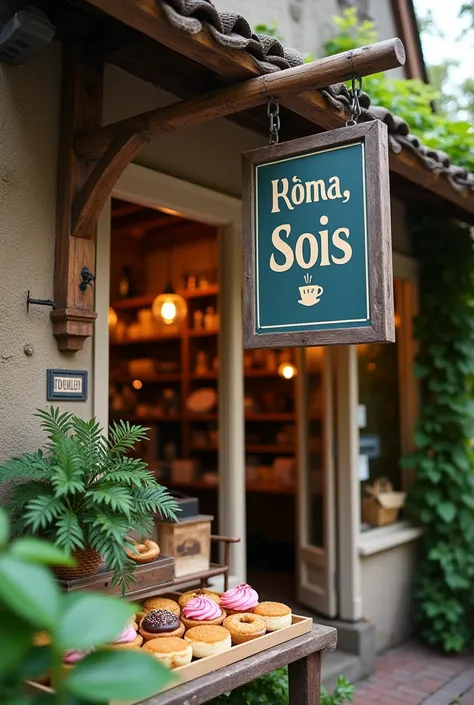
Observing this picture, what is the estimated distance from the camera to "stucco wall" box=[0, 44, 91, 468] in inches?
106

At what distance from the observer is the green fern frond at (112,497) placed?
2.21 meters

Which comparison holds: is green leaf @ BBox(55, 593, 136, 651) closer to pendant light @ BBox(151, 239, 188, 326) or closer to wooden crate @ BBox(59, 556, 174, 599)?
wooden crate @ BBox(59, 556, 174, 599)

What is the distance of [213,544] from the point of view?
4957 millimetres

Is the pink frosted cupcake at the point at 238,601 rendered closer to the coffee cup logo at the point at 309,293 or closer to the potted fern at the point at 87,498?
the potted fern at the point at 87,498

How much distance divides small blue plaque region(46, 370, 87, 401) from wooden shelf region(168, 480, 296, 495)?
3.38m

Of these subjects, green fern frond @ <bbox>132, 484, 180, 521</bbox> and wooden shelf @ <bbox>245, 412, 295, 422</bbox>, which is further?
wooden shelf @ <bbox>245, 412, 295, 422</bbox>

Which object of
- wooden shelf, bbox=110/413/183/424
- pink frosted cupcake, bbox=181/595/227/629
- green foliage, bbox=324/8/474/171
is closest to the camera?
pink frosted cupcake, bbox=181/595/227/629

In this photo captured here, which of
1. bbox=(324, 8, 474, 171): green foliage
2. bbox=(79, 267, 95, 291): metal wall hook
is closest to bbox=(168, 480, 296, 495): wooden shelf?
bbox=(324, 8, 474, 171): green foliage

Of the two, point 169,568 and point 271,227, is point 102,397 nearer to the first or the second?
point 169,568

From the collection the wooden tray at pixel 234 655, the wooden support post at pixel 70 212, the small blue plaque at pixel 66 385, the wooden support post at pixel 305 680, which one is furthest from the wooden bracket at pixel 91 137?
the wooden support post at pixel 305 680

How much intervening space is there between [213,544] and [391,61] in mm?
3575

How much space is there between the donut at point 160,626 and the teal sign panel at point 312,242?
107 centimetres

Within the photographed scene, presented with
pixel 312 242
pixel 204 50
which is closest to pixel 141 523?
pixel 312 242

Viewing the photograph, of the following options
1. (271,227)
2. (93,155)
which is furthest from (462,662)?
(93,155)
